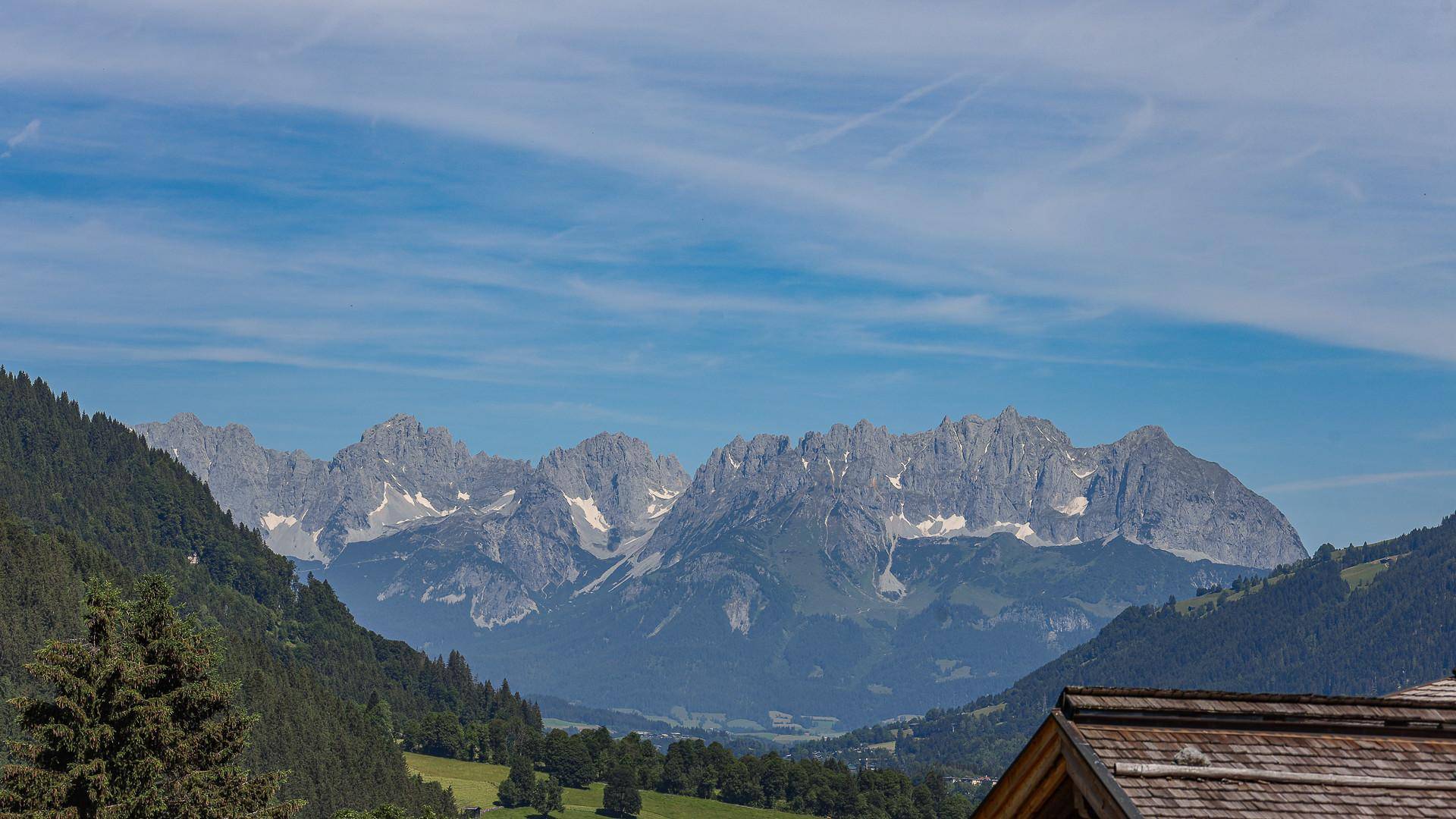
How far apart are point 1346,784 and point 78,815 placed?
4399cm

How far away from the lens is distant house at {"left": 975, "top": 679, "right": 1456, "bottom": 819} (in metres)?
9.87

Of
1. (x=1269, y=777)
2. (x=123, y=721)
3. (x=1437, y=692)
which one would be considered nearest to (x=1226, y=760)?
(x=1269, y=777)

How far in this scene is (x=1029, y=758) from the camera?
34.6 feet

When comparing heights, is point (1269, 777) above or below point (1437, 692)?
below

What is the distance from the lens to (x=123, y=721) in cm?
4622

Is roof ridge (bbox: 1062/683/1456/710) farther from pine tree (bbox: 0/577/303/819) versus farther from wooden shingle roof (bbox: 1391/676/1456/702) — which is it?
pine tree (bbox: 0/577/303/819)

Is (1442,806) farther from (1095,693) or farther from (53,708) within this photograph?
(53,708)

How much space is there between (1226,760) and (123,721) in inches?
1730

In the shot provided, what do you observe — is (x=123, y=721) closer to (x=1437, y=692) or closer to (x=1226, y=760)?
(x=1437, y=692)

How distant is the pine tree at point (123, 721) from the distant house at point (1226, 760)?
41.6 meters

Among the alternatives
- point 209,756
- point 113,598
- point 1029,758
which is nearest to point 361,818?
point 209,756

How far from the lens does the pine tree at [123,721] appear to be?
44.8 meters

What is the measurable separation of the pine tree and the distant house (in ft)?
136

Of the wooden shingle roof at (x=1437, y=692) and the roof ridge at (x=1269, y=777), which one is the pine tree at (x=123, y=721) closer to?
the wooden shingle roof at (x=1437, y=692)
